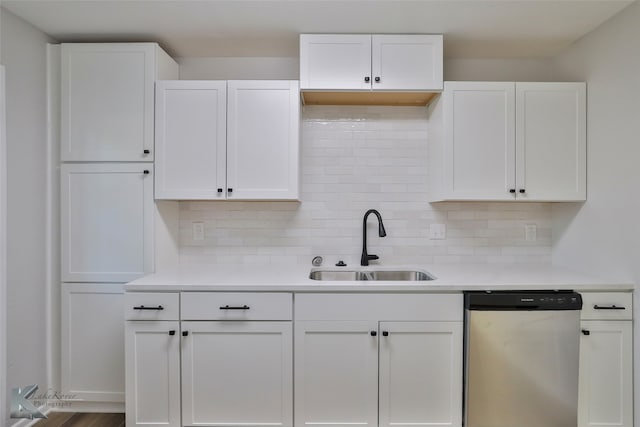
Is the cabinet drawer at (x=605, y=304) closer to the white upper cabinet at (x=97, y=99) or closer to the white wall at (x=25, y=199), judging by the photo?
the white upper cabinet at (x=97, y=99)

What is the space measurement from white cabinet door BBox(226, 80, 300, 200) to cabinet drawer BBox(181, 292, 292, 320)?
642mm

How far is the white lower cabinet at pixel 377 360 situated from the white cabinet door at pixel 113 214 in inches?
44.3

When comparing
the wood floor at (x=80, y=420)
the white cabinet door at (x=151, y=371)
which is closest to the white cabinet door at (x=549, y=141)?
the white cabinet door at (x=151, y=371)

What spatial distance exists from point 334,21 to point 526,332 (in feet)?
6.72

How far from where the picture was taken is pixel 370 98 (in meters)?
2.38

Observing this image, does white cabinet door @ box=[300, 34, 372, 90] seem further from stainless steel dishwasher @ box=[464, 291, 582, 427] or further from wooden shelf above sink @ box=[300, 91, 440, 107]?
stainless steel dishwasher @ box=[464, 291, 582, 427]

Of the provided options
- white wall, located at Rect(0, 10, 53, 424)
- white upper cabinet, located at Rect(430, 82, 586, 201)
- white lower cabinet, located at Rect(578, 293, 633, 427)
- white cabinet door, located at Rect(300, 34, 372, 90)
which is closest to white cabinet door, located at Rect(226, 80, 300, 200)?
white cabinet door, located at Rect(300, 34, 372, 90)

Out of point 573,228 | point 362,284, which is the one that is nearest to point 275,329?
point 362,284

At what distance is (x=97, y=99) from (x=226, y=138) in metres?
0.83

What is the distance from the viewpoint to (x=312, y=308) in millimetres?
1887

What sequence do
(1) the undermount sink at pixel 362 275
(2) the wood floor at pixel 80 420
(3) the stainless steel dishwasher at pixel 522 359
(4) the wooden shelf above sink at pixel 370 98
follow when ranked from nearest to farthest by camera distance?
(3) the stainless steel dishwasher at pixel 522 359
(2) the wood floor at pixel 80 420
(4) the wooden shelf above sink at pixel 370 98
(1) the undermount sink at pixel 362 275

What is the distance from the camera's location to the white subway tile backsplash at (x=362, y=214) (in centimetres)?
254

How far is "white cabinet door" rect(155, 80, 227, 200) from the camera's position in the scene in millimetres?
2195

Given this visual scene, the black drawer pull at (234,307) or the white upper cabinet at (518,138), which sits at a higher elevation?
the white upper cabinet at (518,138)
